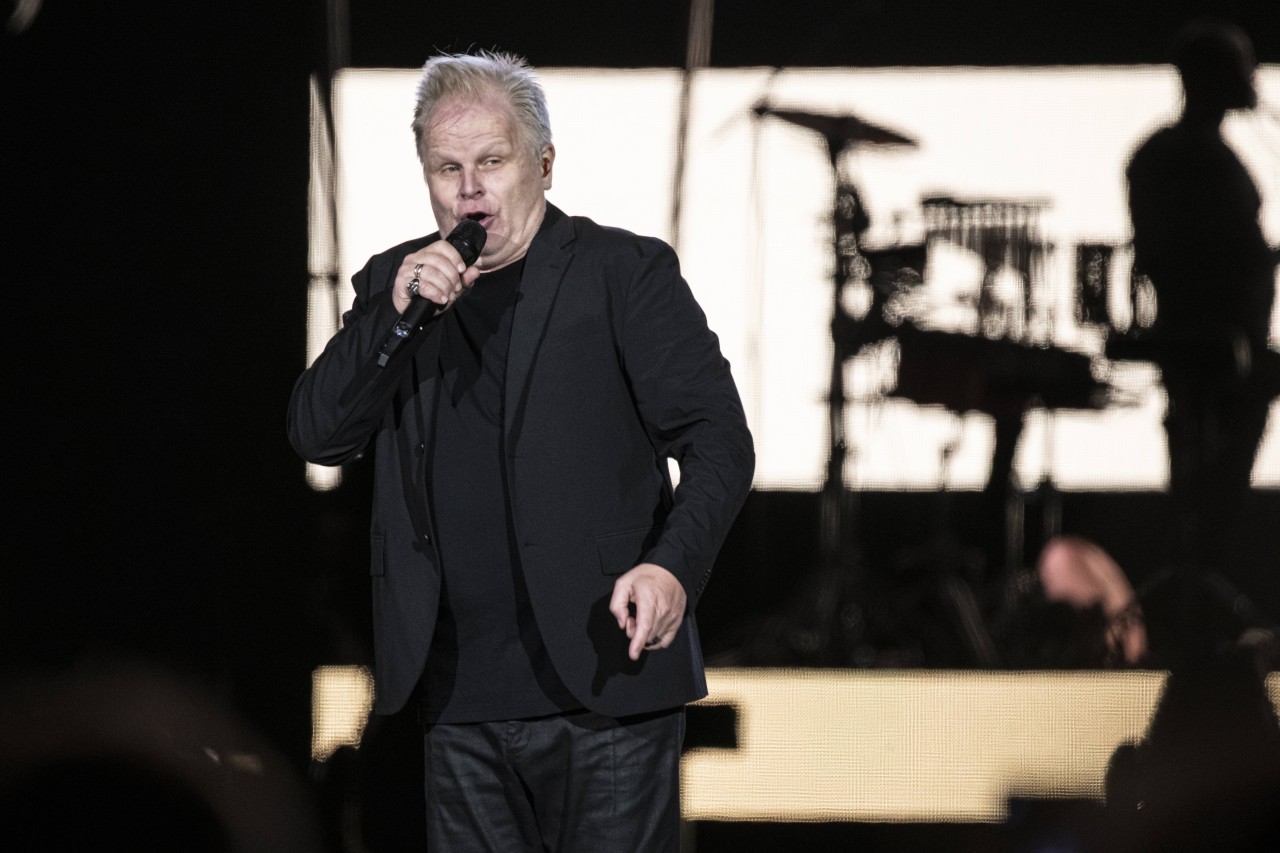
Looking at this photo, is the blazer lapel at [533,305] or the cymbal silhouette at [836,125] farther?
the cymbal silhouette at [836,125]

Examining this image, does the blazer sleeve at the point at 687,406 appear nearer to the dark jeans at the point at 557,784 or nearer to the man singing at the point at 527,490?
the man singing at the point at 527,490

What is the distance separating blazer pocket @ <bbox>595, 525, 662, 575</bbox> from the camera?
162 centimetres

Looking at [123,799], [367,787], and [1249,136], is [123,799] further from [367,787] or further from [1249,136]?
[1249,136]

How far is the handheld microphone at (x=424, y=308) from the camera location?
1479 millimetres

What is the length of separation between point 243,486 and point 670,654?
1.56 meters

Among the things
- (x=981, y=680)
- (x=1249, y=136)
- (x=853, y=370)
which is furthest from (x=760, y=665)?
(x=1249, y=136)

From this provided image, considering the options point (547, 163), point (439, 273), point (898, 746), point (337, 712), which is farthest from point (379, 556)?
point (898, 746)

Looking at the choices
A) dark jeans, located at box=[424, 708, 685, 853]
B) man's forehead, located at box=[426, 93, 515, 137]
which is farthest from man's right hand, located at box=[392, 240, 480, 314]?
dark jeans, located at box=[424, 708, 685, 853]

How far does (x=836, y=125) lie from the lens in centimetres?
304

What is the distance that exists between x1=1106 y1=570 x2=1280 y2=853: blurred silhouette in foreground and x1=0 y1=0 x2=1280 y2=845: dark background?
1.72m

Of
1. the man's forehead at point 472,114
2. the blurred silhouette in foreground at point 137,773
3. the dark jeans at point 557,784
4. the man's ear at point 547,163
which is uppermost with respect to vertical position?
the man's forehead at point 472,114

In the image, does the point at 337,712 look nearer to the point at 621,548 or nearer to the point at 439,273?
the point at 621,548

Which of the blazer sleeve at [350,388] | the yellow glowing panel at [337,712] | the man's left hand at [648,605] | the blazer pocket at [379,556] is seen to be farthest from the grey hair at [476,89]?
the yellow glowing panel at [337,712]

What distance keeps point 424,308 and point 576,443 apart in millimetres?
271
